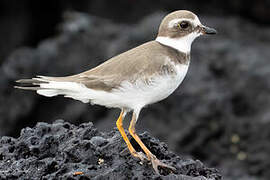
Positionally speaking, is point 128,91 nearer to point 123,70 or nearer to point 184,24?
point 123,70

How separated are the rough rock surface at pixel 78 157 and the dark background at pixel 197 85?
3.97 meters

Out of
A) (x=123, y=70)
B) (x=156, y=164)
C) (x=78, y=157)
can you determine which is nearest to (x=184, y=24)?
(x=123, y=70)

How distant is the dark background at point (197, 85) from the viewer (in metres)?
9.67

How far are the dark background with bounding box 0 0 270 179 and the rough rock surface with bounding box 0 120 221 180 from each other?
156 inches

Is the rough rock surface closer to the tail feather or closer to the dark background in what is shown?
the tail feather

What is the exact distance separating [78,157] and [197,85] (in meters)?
5.09

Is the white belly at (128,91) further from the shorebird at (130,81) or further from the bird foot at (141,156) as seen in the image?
the bird foot at (141,156)

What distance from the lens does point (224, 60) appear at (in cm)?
1065

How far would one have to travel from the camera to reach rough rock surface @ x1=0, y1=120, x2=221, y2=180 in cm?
501

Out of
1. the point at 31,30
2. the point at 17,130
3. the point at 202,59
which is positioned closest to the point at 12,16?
the point at 31,30

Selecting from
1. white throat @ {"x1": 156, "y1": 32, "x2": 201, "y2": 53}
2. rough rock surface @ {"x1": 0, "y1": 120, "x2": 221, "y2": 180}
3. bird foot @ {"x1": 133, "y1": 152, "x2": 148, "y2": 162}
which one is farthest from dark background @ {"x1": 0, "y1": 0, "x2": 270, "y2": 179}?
bird foot @ {"x1": 133, "y1": 152, "x2": 148, "y2": 162}

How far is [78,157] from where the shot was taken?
17.3 feet

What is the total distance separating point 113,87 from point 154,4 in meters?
10.8

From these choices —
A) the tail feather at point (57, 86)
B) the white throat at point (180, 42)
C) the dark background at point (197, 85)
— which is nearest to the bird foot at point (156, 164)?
the tail feather at point (57, 86)
